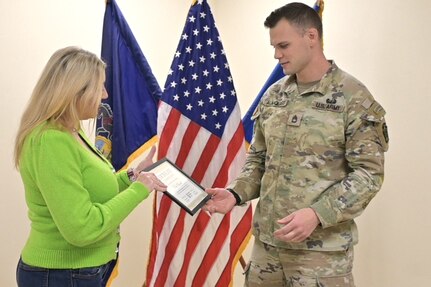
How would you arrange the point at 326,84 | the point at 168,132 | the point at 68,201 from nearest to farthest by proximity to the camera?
the point at 68,201, the point at 326,84, the point at 168,132

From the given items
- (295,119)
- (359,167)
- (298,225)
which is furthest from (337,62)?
(298,225)

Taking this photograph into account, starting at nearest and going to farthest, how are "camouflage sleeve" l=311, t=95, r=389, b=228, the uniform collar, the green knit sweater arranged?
the green knit sweater
"camouflage sleeve" l=311, t=95, r=389, b=228
the uniform collar

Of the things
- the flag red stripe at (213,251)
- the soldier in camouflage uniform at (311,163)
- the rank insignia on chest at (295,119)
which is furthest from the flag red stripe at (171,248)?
the rank insignia on chest at (295,119)

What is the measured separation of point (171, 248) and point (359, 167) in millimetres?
1182

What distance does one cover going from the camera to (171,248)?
228 centimetres

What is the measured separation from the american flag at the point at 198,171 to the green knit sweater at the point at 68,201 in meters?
0.79

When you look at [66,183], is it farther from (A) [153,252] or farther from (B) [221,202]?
(A) [153,252]

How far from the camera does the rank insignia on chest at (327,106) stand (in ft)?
4.74

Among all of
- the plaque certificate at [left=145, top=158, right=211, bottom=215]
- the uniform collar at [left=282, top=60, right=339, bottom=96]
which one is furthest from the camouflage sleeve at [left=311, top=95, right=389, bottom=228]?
the plaque certificate at [left=145, top=158, right=211, bottom=215]

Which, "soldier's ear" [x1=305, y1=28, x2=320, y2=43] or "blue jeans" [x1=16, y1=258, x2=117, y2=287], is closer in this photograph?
"blue jeans" [x1=16, y1=258, x2=117, y2=287]

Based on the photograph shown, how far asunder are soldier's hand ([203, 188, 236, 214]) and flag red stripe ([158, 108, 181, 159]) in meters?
0.58

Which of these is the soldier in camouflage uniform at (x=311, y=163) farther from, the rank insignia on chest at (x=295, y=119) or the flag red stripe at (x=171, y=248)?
the flag red stripe at (x=171, y=248)

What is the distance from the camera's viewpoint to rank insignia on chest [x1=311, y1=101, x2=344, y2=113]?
1443 mm

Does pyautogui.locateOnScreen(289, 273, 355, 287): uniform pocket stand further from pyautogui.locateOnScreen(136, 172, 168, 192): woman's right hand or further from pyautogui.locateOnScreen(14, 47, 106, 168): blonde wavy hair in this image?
pyautogui.locateOnScreen(14, 47, 106, 168): blonde wavy hair
